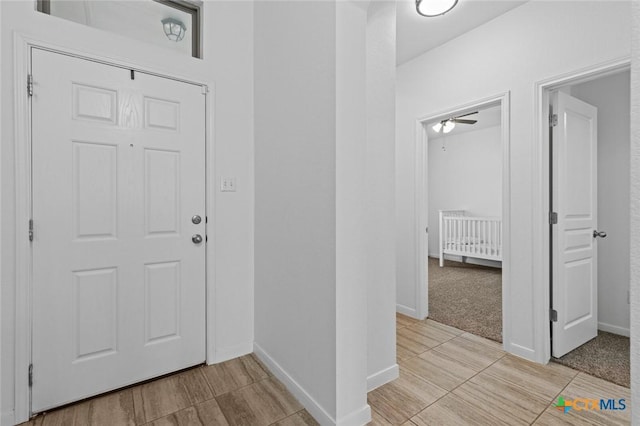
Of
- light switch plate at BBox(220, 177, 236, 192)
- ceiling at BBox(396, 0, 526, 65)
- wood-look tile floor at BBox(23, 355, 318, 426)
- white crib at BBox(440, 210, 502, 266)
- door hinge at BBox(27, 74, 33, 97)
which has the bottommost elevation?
wood-look tile floor at BBox(23, 355, 318, 426)

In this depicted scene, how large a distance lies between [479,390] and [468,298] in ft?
6.67

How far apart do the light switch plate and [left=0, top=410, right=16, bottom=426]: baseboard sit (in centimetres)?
169

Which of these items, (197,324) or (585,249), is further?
(585,249)

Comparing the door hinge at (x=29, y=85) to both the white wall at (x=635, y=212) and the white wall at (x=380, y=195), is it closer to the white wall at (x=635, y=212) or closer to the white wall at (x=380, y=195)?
the white wall at (x=380, y=195)

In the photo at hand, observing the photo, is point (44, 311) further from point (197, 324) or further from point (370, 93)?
point (370, 93)

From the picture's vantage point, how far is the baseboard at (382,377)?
6.39 ft

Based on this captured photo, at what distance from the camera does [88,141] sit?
1847 millimetres

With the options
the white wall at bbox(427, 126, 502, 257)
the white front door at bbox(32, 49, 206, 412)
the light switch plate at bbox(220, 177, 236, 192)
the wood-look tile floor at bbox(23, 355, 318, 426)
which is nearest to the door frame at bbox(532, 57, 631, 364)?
the wood-look tile floor at bbox(23, 355, 318, 426)

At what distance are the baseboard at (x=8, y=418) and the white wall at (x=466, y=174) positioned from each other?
6.69m

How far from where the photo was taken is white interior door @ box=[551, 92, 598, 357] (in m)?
2.35

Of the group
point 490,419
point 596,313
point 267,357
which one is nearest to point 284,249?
point 267,357

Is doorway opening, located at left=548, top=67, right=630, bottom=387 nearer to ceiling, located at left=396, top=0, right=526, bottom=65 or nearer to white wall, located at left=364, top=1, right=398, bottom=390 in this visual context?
ceiling, located at left=396, top=0, right=526, bottom=65

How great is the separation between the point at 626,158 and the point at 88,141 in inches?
170

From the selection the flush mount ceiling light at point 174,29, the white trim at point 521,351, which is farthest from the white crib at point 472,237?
the flush mount ceiling light at point 174,29
